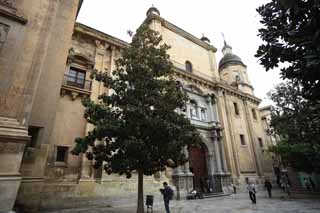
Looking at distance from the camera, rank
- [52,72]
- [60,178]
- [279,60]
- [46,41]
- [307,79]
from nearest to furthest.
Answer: [307,79] < [279,60] < [46,41] < [52,72] < [60,178]

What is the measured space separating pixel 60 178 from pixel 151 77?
6960 millimetres

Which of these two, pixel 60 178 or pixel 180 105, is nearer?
pixel 180 105

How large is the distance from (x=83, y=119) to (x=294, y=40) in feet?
35.6

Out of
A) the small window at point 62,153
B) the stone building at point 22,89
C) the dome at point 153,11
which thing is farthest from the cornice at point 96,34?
the small window at point 62,153

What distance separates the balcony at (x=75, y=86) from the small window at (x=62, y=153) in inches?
116

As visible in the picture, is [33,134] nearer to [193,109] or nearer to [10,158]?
[10,158]

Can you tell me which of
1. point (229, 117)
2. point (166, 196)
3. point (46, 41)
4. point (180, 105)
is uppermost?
point (229, 117)

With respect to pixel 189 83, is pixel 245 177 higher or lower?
lower

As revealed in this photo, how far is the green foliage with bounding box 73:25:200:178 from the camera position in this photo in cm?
714

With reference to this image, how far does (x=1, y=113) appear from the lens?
222 inches

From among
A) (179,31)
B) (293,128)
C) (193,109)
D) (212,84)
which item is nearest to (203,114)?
(193,109)

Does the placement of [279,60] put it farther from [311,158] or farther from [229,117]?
[229,117]

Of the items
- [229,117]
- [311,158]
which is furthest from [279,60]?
[229,117]

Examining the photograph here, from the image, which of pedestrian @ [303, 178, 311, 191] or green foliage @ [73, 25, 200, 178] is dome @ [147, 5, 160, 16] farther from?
pedestrian @ [303, 178, 311, 191]
